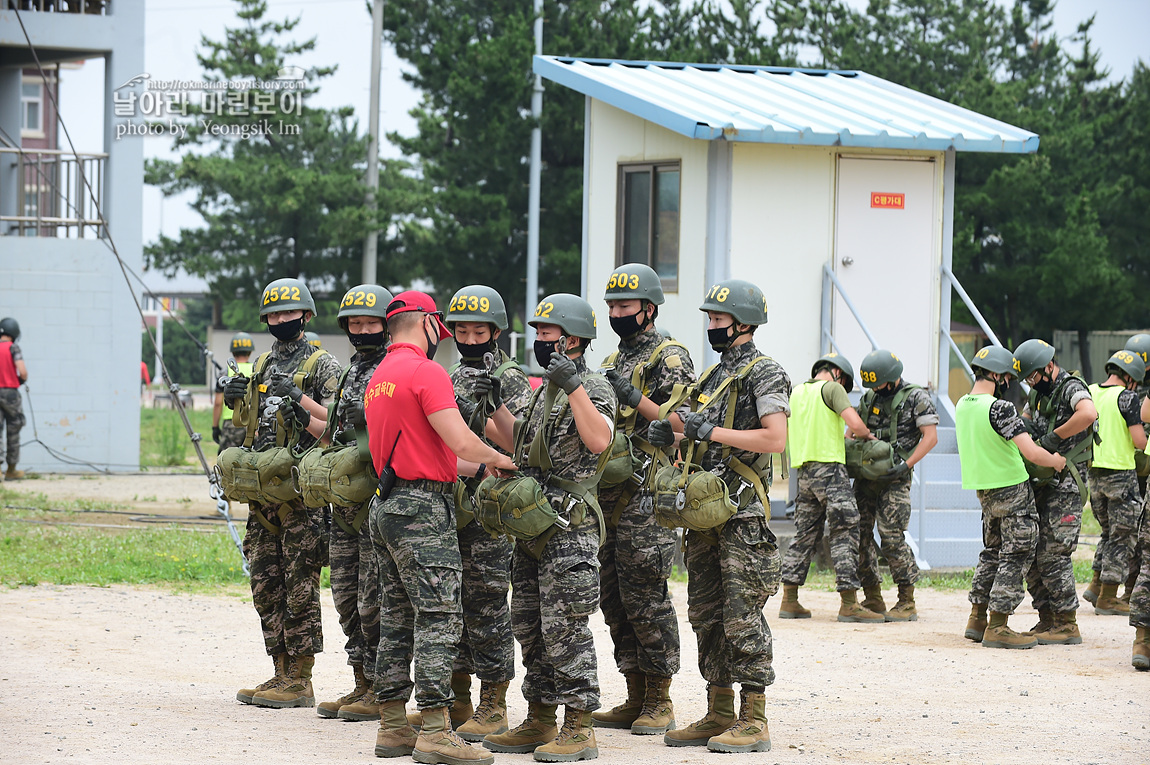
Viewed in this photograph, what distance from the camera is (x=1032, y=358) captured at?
33.3ft

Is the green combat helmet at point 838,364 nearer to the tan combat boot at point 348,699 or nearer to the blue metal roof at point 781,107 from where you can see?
the blue metal roof at point 781,107

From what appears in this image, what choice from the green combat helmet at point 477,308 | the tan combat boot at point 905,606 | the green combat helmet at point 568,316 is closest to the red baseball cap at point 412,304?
the green combat helmet at point 477,308

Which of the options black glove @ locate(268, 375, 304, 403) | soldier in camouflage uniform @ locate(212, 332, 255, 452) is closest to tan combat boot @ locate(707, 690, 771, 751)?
black glove @ locate(268, 375, 304, 403)

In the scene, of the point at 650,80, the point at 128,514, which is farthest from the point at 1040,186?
the point at 128,514

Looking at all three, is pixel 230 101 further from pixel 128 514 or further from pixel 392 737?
pixel 392 737

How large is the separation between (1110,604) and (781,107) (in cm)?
620

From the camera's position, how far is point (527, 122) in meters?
29.8

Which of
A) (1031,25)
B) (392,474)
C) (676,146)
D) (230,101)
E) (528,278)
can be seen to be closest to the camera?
(392,474)

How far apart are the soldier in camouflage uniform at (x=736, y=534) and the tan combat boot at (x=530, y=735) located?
628 mm

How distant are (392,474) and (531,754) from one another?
1.51m

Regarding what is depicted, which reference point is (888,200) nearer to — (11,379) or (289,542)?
(289,542)

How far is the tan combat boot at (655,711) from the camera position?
7.08m

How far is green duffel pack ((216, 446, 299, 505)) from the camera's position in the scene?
7301mm

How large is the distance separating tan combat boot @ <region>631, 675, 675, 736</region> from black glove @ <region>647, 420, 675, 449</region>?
1.38 metres
